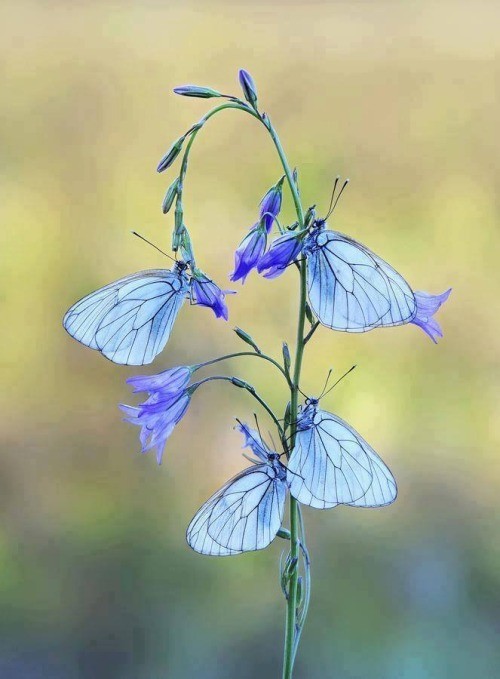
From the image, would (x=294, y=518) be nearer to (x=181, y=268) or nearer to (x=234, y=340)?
(x=181, y=268)

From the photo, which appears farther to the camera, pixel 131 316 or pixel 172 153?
pixel 131 316

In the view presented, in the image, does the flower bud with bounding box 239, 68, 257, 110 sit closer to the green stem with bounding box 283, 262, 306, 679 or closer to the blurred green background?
the green stem with bounding box 283, 262, 306, 679

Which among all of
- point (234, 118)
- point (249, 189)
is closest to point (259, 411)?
point (249, 189)

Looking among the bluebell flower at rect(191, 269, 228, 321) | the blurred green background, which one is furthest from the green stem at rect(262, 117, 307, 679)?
the blurred green background

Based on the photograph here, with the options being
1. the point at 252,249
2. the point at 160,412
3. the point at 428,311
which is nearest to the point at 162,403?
the point at 160,412

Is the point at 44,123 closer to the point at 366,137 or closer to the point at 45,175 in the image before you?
the point at 45,175

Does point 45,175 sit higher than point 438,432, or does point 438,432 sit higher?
point 45,175
